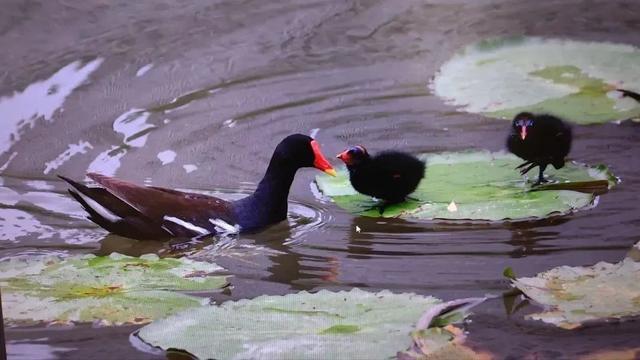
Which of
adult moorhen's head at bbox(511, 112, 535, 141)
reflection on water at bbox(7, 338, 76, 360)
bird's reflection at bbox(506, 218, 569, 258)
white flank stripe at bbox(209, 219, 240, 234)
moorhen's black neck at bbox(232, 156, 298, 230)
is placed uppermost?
adult moorhen's head at bbox(511, 112, 535, 141)

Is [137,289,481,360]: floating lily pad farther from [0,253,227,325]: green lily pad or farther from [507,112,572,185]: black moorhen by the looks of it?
[507,112,572,185]: black moorhen

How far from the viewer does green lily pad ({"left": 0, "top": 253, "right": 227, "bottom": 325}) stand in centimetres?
179

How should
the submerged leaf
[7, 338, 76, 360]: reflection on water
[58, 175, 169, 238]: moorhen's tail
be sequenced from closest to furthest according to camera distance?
1. [7, 338, 76, 360]: reflection on water
2. the submerged leaf
3. [58, 175, 169, 238]: moorhen's tail

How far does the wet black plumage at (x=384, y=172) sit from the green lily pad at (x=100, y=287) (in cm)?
41

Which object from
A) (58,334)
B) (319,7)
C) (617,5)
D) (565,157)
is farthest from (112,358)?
(617,5)

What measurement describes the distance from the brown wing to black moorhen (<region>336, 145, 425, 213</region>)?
11.8 inches

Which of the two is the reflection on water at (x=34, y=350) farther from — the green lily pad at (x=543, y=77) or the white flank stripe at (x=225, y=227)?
the green lily pad at (x=543, y=77)

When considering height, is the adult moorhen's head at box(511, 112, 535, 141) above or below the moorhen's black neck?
above

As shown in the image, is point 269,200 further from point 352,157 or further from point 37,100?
point 37,100

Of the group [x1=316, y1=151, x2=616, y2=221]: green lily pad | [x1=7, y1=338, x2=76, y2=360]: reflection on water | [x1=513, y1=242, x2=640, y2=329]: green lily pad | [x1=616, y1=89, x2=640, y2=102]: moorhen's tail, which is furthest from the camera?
[x1=616, y1=89, x2=640, y2=102]: moorhen's tail

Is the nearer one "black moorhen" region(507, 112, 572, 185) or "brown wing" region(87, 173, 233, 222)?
"brown wing" region(87, 173, 233, 222)

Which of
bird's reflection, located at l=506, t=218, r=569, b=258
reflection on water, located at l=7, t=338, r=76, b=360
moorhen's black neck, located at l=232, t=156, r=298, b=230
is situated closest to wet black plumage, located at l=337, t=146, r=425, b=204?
moorhen's black neck, located at l=232, t=156, r=298, b=230

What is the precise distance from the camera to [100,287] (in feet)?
6.13

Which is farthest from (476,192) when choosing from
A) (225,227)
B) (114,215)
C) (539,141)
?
(114,215)
